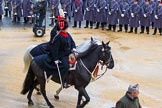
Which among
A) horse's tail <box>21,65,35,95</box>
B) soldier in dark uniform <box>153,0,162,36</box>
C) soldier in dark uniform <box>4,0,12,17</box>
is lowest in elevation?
horse's tail <box>21,65,35,95</box>

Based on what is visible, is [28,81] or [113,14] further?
[113,14]

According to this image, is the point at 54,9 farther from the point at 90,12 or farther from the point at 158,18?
the point at 158,18

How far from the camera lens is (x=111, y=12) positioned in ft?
67.1

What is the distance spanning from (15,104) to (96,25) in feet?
36.8

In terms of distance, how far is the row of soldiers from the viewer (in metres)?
20.1

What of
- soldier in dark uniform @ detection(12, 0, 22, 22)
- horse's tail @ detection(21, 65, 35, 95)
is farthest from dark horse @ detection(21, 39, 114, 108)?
soldier in dark uniform @ detection(12, 0, 22, 22)

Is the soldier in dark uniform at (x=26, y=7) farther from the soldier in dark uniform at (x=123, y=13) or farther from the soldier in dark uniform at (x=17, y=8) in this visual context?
the soldier in dark uniform at (x=123, y=13)

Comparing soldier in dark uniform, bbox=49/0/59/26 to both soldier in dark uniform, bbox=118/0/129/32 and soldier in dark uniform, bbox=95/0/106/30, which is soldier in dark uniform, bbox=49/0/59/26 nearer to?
soldier in dark uniform, bbox=95/0/106/30

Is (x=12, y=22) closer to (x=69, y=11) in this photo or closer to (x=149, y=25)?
(x=69, y=11)

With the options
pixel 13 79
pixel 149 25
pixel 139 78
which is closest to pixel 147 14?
pixel 149 25

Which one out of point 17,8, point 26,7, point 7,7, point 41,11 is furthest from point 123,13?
point 7,7

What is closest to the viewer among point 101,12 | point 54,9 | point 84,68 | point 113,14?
point 84,68

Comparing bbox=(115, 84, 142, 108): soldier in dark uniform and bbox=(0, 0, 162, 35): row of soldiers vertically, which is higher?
bbox=(0, 0, 162, 35): row of soldiers

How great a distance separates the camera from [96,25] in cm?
2127
